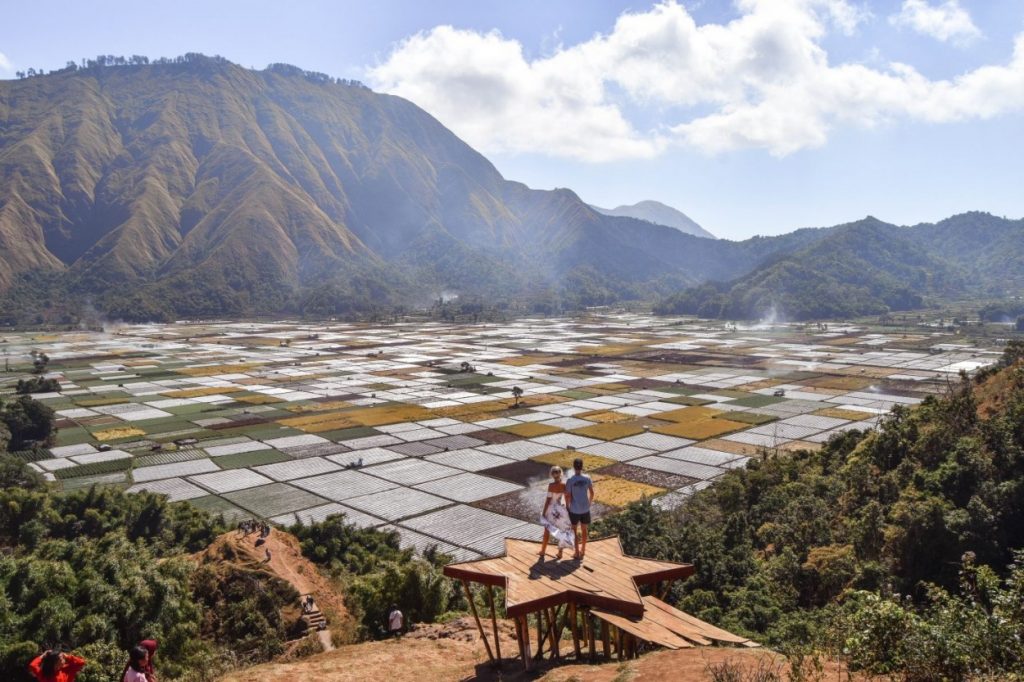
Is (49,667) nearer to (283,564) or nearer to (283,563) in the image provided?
(283,564)

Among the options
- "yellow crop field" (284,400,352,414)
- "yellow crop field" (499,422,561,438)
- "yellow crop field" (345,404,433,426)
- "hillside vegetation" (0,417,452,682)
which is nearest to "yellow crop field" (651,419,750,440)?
"yellow crop field" (499,422,561,438)

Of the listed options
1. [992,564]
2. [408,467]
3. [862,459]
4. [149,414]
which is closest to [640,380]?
[408,467]

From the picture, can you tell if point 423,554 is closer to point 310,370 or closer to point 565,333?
point 310,370

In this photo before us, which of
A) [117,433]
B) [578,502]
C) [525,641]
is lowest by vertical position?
[117,433]

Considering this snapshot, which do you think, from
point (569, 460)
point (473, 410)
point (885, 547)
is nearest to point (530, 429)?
point (473, 410)

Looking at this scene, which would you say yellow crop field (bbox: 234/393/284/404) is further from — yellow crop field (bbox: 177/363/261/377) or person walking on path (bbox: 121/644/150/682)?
person walking on path (bbox: 121/644/150/682)

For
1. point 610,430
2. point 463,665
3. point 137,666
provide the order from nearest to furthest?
point 137,666 → point 463,665 → point 610,430

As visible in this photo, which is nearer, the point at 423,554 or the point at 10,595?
the point at 10,595

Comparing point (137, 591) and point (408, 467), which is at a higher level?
point (137, 591)
